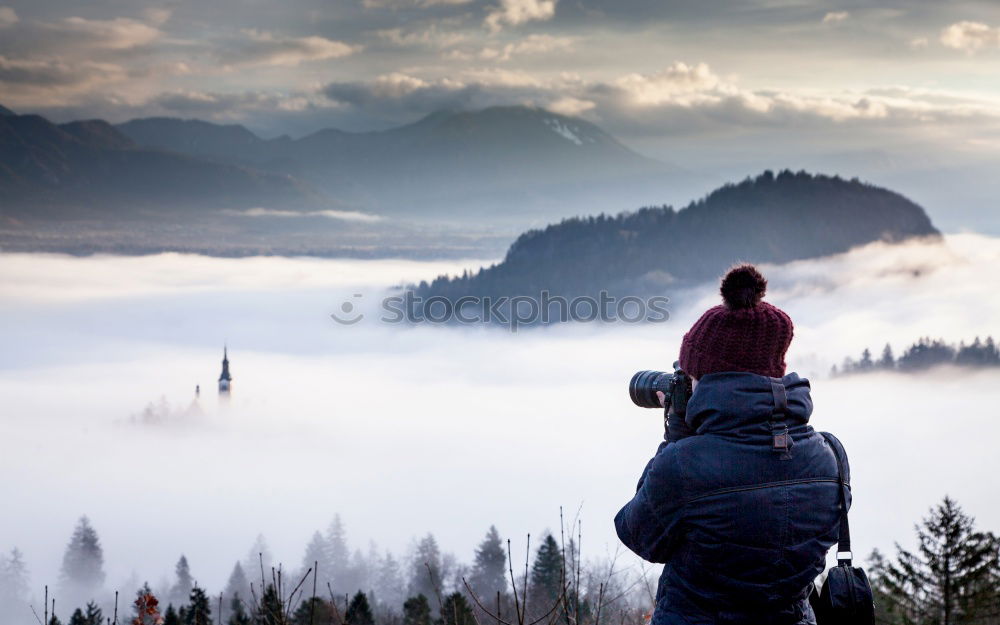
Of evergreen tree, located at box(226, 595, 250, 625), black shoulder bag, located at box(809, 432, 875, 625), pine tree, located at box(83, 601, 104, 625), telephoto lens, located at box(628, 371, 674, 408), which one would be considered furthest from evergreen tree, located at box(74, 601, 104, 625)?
black shoulder bag, located at box(809, 432, 875, 625)

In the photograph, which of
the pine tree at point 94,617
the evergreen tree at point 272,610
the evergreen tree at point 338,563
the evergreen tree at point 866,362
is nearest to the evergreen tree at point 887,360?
the evergreen tree at point 866,362

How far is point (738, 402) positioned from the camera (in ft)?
7.87

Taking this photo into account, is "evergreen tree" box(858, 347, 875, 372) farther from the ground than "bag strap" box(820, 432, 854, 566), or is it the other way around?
"bag strap" box(820, 432, 854, 566)

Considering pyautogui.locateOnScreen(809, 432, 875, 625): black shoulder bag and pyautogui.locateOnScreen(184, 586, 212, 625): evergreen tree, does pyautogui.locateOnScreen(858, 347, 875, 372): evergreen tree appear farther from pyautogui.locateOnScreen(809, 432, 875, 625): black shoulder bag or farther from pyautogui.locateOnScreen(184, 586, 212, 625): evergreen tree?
pyautogui.locateOnScreen(809, 432, 875, 625): black shoulder bag

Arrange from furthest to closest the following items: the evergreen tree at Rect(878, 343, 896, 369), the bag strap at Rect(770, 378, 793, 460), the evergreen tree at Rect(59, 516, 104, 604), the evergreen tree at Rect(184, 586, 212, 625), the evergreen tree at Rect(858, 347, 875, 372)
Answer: the evergreen tree at Rect(858, 347, 875, 372), the evergreen tree at Rect(878, 343, 896, 369), the evergreen tree at Rect(59, 516, 104, 604), the evergreen tree at Rect(184, 586, 212, 625), the bag strap at Rect(770, 378, 793, 460)

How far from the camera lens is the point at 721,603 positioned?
2.45 metres

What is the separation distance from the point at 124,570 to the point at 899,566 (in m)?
134

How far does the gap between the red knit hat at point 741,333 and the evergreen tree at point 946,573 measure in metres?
18.8

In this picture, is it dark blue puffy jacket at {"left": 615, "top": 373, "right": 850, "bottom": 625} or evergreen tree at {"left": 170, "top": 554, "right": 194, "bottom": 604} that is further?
evergreen tree at {"left": 170, "top": 554, "right": 194, "bottom": 604}

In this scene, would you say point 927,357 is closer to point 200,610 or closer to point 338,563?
point 338,563

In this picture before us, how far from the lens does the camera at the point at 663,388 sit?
260 cm

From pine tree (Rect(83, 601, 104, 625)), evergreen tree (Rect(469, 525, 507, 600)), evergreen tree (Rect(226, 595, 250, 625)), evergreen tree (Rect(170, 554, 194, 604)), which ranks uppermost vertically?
evergreen tree (Rect(226, 595, 250, 625))

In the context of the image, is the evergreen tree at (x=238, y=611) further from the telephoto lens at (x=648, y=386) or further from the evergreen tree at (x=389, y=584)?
the evergreen tree at (x=389, y=584)

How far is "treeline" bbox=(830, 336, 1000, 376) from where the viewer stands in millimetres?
163375
